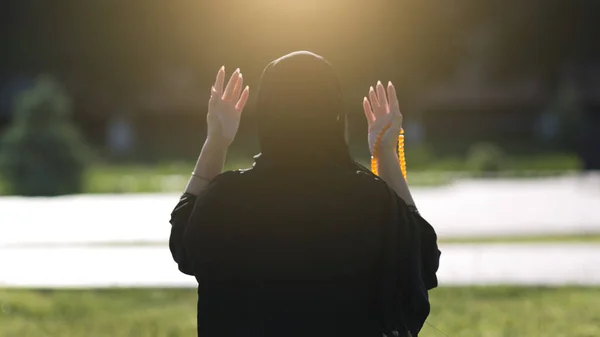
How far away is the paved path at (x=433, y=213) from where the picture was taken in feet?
42.2

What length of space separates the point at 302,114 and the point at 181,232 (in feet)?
1.65

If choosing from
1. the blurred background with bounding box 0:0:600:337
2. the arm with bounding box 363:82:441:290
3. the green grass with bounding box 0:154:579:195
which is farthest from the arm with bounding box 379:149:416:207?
the green grass with bounding box 0:154:579:195

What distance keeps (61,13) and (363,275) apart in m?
37.2

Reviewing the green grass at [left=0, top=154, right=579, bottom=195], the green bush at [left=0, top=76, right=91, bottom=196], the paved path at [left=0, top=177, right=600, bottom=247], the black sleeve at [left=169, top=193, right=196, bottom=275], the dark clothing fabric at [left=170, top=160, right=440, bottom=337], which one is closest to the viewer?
the dark clothing fabric at [left=170, top=160, right=440, bottom=337]

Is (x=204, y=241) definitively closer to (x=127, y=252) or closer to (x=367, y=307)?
(x=367, y=307)

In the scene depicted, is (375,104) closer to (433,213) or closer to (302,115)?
(302,115)

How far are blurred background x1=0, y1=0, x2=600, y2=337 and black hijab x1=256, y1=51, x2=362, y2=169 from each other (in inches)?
200

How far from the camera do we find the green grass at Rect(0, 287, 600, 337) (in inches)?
278

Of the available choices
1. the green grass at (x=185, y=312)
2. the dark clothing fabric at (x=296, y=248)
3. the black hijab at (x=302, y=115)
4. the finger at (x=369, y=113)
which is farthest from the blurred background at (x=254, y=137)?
the black hijab at (x=302, y=115)

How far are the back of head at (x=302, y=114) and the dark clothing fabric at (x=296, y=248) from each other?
0.05 m

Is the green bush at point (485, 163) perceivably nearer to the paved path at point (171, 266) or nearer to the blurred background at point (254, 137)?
the blurred background at point (254, 137)

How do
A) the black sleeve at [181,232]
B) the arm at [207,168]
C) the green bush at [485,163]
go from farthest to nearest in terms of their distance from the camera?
the green bush at [485,163]
the arm at [207,168]
the black sleeve at [181,232]

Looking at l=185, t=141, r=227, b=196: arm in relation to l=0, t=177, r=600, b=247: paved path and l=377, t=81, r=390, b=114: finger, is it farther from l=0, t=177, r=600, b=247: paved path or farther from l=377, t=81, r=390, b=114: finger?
l=0, t=177, r=600, b=247: paved path

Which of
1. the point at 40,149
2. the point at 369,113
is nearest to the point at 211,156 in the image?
the point at 369,113
